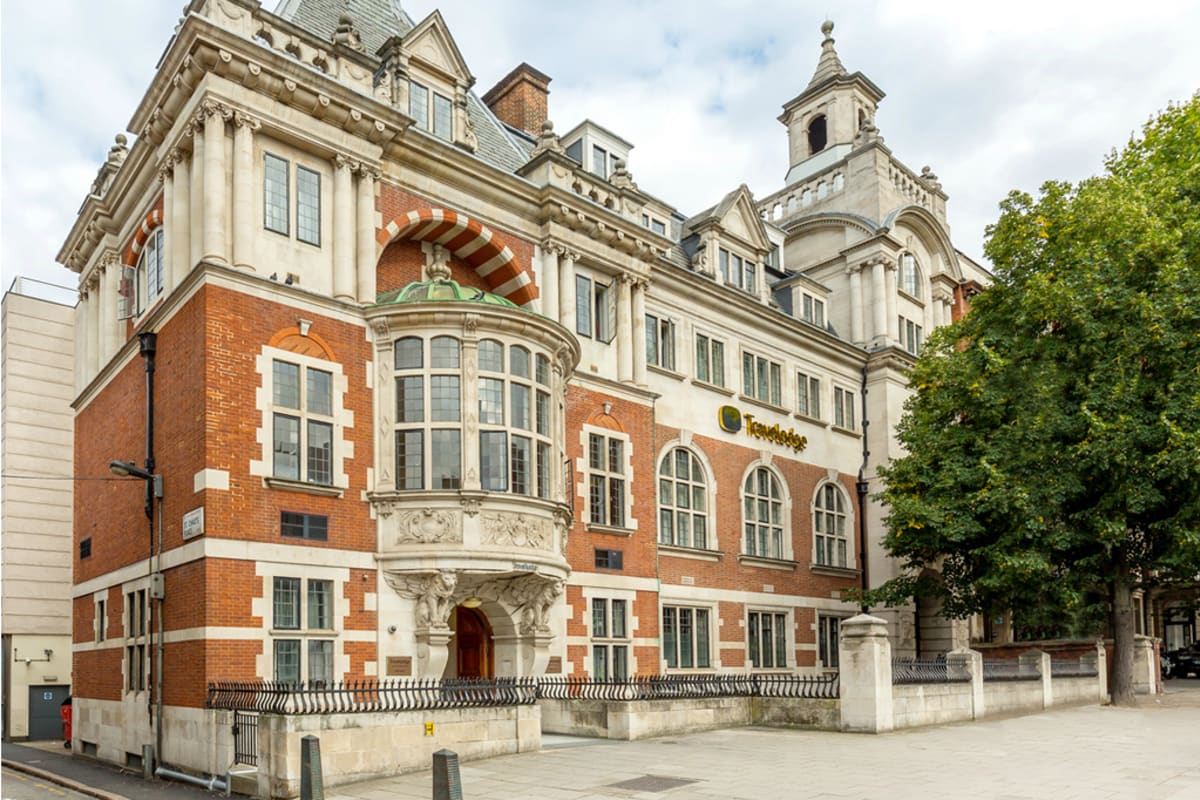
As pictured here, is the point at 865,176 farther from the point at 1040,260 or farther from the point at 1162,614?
the point at 1162,614

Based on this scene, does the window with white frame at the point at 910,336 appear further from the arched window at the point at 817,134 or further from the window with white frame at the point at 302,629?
the window with white frame at the point at 302,629

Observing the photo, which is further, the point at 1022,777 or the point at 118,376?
the point at 118,376

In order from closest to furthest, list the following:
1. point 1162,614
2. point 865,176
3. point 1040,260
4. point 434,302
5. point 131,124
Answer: point 434,302 < point 131,124 < point 1040,260 < point 865,176 < point 1162,614

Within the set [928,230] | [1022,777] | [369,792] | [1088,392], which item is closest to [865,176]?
[928,230]

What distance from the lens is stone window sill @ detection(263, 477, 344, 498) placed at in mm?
18656

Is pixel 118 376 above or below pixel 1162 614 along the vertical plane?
above

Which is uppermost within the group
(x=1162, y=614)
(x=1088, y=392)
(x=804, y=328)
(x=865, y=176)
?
(x=865, y=176)

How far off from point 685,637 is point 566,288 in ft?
32.9

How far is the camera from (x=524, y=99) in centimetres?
3152

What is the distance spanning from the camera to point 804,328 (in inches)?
1342

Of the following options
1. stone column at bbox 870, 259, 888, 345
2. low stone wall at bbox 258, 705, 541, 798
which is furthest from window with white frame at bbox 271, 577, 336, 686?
stone column at bbox 870, 259, 888, 345

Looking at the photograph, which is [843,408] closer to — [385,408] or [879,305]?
[879,305]

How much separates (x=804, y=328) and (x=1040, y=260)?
7.89m

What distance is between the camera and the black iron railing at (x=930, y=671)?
837 inches
